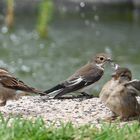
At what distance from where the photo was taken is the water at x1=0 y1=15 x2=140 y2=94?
18.0m

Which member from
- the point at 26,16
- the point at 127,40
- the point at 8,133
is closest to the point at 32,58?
the point at 127,40

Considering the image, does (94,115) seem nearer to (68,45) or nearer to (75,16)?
(68,45)

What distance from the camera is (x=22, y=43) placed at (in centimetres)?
2155

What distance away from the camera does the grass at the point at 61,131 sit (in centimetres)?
790

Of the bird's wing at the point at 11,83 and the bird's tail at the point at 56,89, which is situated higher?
the bird's tail at the point at 56,89

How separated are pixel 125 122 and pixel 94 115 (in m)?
0.62

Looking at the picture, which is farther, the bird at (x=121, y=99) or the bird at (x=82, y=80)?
the bird at (x=82, y=80)

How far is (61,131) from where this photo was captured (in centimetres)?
802

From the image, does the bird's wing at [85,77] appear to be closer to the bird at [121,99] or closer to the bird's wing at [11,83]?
the bird's wing at [11,83]

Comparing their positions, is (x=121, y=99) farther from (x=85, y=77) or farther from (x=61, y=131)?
(x=85, y=77)

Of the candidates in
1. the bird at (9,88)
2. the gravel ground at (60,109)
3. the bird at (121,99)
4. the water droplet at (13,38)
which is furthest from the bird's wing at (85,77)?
the water droplet at (13,38)

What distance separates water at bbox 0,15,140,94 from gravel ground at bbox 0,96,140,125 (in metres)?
5.05

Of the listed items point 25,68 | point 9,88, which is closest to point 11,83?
point 9,88

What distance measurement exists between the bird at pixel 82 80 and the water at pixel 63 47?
159 inches
